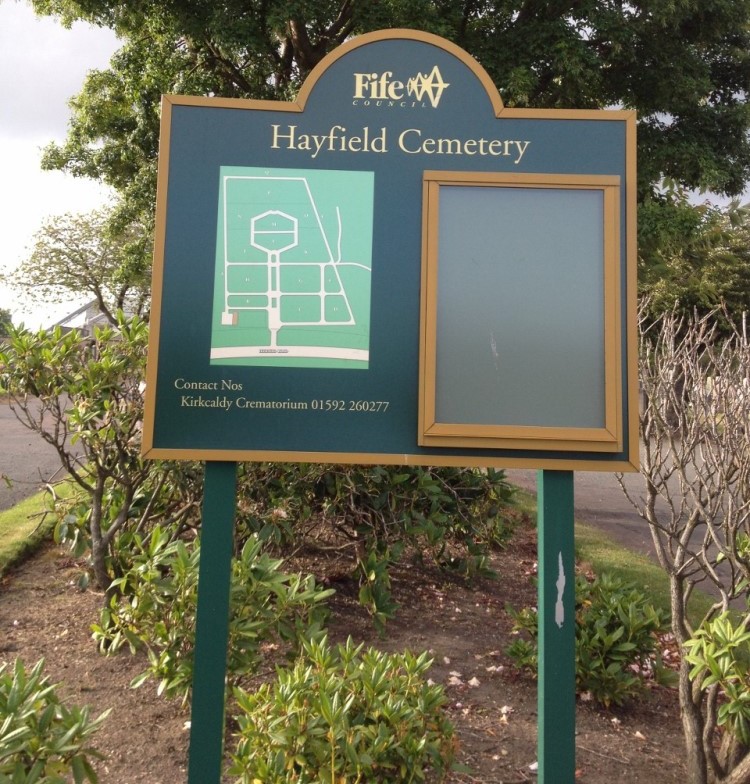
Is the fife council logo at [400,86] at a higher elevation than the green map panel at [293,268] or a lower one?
higher

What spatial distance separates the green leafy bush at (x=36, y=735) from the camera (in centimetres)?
187

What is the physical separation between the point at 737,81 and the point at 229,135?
1359cm

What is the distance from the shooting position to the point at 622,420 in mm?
2555

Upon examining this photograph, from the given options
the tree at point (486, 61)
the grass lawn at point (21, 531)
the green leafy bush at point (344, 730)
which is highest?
the tree at point (486, 61)

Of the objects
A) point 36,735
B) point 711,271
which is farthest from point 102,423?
point 711,271

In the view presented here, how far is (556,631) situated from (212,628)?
1264 mm

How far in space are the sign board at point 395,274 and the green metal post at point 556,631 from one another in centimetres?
16

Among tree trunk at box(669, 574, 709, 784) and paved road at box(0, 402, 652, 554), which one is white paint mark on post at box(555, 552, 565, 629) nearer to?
tree trunk at box(669, 574, 709, 784)

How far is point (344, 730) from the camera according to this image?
2303mm

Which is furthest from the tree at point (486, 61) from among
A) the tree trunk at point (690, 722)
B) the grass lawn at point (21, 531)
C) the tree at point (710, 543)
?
the tree trunk at point (690, 722)

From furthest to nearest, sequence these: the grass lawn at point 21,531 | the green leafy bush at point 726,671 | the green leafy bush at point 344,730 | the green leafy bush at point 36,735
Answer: the grass lawn at point 21,531 → the green leafy bush at point 726,671 → the green leafy bush at point 344,730 → the green leafy bush at point 36,735

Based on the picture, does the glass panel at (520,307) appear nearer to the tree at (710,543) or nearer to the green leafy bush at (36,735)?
the tree at (710,543)

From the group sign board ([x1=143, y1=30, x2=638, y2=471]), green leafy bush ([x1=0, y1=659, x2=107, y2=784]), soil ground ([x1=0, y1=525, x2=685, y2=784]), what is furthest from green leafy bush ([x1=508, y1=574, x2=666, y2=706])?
green leafy bush ([x1=0, y1=659, x2=107, y2=784])

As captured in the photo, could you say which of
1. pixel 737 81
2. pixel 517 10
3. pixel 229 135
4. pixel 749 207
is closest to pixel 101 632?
pixel 229 135
